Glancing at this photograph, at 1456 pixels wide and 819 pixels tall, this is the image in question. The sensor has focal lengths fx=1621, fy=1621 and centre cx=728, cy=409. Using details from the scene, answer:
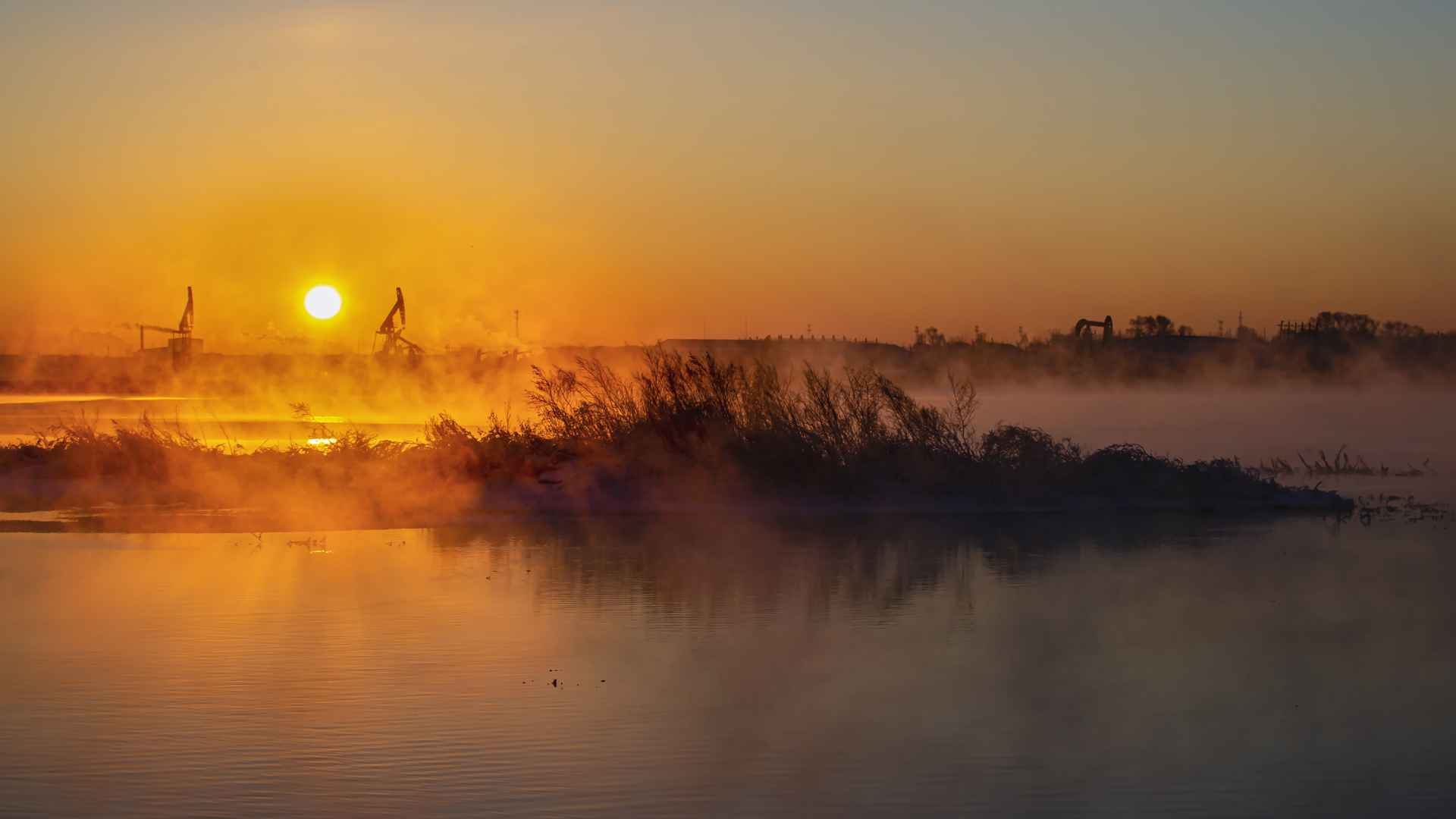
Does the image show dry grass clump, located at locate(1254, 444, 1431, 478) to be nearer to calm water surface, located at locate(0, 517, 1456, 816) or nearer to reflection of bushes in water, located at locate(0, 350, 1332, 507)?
reflection of bushes in water, located at locate(0, 350, 1332, 507)

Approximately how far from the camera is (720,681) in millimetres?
8445

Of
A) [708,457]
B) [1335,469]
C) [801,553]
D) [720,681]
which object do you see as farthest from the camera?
[1335,469]

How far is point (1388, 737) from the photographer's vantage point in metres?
7.40

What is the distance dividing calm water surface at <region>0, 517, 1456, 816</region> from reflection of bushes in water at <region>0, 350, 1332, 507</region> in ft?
14.1

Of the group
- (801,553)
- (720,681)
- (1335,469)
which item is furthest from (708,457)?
(720,681)

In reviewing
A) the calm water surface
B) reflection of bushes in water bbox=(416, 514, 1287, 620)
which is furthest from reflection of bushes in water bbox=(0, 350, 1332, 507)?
the calm water surface

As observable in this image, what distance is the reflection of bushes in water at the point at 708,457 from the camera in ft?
60.2

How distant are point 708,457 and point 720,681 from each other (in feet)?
33.9

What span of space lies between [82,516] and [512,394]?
83.2 feet

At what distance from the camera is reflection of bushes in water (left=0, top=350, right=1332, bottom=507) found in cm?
1836

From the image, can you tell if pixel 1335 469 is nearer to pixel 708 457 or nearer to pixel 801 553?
pixel 708 457

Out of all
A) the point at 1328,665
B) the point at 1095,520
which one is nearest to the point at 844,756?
the point at 1328,665

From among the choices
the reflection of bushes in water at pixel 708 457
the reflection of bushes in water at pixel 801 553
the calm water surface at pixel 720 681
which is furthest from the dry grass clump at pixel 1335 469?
the calm water surface at pixel 720 681

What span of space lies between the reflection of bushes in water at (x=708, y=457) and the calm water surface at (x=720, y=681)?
430 cm
